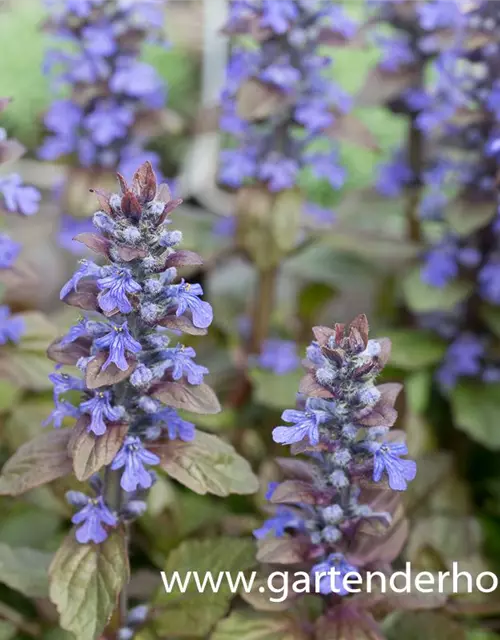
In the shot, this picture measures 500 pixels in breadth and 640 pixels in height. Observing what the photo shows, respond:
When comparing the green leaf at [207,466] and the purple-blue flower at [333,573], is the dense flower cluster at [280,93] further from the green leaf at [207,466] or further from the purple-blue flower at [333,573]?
the purple-blue flower at [333,573]

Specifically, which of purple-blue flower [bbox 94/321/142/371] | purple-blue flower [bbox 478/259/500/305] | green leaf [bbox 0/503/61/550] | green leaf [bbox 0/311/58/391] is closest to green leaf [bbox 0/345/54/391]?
green leaf [bbox 0/311/58/391]

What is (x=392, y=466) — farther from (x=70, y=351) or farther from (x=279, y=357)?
(x=279, y=357)

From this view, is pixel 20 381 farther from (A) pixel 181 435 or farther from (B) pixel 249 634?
(B) pixel 249 634

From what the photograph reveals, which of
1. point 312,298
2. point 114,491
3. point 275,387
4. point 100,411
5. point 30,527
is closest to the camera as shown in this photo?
point 100,411

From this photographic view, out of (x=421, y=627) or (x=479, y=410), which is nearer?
(x=421, y=627)

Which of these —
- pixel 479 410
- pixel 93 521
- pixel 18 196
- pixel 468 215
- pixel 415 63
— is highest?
pixel 415 63

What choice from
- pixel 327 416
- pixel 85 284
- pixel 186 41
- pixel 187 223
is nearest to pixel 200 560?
pixel 327 416

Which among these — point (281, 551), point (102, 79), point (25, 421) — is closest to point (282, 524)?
point (281, 551)

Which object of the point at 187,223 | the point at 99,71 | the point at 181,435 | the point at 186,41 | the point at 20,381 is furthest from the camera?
the point at 186,41
